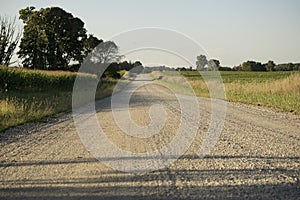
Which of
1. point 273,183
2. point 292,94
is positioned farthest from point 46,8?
point 273,183

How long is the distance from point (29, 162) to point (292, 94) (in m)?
21.2

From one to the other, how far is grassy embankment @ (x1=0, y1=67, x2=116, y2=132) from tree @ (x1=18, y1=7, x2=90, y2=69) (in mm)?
15719

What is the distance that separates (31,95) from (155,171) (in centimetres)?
1988

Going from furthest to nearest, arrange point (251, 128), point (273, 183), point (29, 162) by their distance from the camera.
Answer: point (251, 128)
point (29, 162)
point (273, 183)

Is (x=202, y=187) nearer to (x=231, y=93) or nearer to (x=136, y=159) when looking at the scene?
(x=136, y=159)

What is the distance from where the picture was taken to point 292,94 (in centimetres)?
2498

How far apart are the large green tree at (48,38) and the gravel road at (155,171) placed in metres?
45.7

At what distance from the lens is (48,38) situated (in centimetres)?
5425

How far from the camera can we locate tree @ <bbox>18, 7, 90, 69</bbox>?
53.8 metres

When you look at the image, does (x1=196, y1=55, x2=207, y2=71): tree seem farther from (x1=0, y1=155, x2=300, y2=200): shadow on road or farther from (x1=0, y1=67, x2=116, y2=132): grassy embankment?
(x1=0, y1=155, x2=300, y2=200): shadow on road

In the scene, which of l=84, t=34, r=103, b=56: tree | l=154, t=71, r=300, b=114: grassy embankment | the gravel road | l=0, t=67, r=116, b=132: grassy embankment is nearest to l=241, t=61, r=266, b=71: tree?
l=84, t=34, r=103, b=56: tree

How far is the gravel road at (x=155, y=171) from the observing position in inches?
200

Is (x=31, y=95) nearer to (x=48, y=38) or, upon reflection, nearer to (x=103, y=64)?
(x=103, y=64)

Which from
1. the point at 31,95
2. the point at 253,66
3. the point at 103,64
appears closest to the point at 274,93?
the point at 31,95
